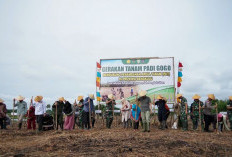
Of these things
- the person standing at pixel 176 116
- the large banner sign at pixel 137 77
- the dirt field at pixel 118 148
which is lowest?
the dirt field at pixel 118 148

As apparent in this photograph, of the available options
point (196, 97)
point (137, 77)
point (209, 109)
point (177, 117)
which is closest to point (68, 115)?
point (137, 77)

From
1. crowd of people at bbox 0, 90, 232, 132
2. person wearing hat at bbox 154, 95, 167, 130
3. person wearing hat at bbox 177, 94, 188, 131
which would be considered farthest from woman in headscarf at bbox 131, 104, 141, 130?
person wearing hat at bbox 177, 94, 188, 131

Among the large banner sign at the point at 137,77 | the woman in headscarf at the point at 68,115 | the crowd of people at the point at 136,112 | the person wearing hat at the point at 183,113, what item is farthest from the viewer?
the large banner sign at the point at 137,77

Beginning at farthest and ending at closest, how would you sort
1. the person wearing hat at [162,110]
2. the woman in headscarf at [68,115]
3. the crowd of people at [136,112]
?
the woman in headscarf at [68,115], the person wearing hat at [162,110], the crowd of people at [136,112]

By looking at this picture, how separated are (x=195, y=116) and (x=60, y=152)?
756 centimetres

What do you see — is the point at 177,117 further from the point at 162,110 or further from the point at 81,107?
the point at 81,107

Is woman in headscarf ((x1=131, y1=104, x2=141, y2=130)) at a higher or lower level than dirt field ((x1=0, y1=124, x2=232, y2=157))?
higher

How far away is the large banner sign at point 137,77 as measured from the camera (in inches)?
625

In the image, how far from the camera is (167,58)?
52.2 feet

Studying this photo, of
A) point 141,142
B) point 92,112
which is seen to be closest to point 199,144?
point 141,142

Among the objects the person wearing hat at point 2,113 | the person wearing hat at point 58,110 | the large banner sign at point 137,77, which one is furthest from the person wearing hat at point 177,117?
the person wearing hat at point 2,113

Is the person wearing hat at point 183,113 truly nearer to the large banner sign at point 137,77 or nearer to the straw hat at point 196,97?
the straw hat at point 196,97

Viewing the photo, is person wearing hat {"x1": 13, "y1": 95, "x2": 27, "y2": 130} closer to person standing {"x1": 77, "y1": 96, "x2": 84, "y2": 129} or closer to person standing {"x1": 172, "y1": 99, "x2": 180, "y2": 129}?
person standing {"x1": 77, "y1": 96, "x2": 84, "y2": 129}

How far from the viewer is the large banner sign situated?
15.9 meters
